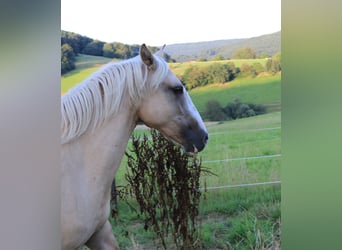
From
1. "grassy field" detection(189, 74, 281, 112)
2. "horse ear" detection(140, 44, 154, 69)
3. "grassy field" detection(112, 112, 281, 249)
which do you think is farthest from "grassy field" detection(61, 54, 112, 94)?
"grassy field" detection(112, 112, 281, 249)

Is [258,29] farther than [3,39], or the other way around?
[3,39]

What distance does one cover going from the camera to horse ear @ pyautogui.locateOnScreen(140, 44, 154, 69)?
2842 mm

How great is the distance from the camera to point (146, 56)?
2844 mm

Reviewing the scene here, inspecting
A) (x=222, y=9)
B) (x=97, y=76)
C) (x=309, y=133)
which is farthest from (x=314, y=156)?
(x=97, y=76)

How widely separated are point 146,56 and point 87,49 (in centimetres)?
32

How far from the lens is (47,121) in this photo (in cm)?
308

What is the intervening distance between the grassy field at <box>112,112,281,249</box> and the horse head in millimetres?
71

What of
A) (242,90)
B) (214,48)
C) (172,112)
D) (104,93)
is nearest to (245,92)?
(242,90)

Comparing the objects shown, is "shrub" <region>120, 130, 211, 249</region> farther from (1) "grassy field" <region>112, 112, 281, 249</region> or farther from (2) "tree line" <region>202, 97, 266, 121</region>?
(2) "tree line" <region>202, 97, 266, 121</region>

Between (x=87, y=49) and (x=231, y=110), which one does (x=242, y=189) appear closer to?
(x=231, y=110)

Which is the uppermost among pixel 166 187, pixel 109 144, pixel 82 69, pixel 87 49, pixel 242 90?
pixel 87 49

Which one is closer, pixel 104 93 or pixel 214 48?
pixel 214 48

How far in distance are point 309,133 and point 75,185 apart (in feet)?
3.99

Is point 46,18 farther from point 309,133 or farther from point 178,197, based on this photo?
point 309,133
